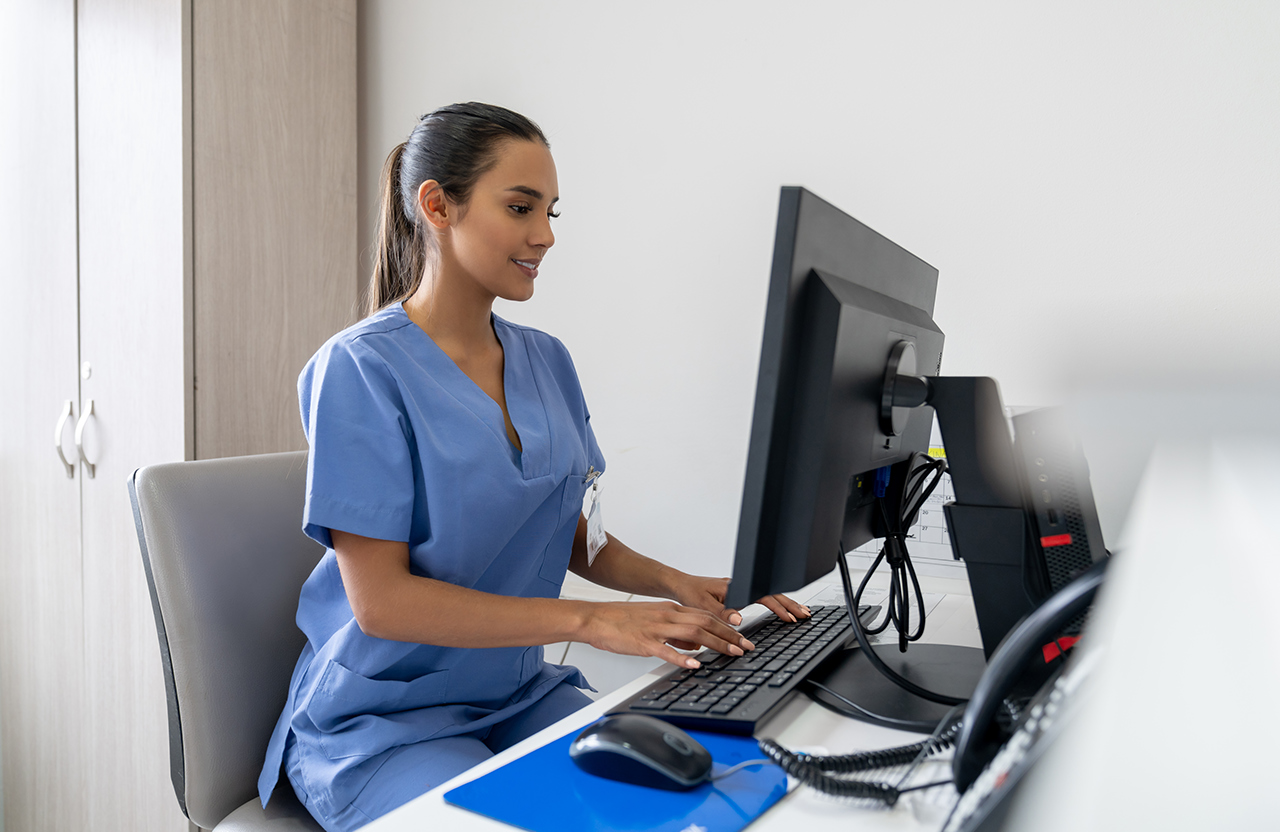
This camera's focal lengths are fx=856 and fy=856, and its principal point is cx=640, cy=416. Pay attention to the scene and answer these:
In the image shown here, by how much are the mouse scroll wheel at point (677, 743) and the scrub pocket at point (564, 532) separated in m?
0.56

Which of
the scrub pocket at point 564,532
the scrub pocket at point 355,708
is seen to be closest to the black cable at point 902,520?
the scrub pocket at point 564,532

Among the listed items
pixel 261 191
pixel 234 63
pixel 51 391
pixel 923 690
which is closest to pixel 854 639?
pixel 923 690

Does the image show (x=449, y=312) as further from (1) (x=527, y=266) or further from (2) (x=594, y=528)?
(2) (x=594, y=528)

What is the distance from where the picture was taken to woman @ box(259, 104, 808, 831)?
0.90m

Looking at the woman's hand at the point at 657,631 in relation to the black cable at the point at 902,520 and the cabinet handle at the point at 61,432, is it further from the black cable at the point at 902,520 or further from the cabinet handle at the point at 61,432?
the cabinet handle at the point at 61,432

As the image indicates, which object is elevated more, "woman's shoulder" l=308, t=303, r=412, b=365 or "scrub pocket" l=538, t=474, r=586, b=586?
"woman's shoulder" l=308, t=303, r=412, b=365

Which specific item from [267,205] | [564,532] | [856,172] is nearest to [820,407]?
[564,532]

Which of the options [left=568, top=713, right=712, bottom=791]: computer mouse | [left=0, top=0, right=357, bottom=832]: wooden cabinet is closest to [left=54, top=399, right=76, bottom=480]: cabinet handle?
[left=0, top=0, right=357, bottom=832]: wooden cabinet

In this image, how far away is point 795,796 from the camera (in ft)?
1.93

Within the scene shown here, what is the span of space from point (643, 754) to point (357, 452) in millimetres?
499

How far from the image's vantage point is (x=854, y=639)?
3.15ft

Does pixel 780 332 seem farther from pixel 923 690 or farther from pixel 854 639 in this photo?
pixel 854 639

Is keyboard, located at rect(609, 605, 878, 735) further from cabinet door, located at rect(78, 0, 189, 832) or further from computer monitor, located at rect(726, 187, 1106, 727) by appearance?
cabinet door, located at rect(78, 0, 189, 832)

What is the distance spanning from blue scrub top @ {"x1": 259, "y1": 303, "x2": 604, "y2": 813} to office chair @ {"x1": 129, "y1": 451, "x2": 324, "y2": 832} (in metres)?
0.05
